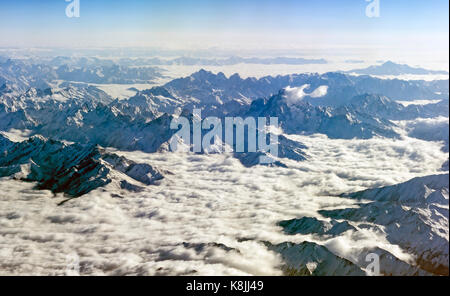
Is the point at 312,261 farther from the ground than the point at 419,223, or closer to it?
closer to it

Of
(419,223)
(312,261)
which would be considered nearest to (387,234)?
(419,223)

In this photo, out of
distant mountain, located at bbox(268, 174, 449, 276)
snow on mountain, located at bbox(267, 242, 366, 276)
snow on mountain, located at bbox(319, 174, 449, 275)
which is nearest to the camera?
snow on mountain, located at bbox(267, 242, 366, 276)

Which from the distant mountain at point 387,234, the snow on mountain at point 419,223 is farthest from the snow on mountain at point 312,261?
the snow on mountain at point 419,223

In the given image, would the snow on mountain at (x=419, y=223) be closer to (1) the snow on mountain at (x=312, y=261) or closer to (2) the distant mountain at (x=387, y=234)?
(2) the distant mountain at (x=387, y=234)

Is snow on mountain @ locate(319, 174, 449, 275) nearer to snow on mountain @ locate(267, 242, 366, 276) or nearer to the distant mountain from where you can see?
the distant mountain

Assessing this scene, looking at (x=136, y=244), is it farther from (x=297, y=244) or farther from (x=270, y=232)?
(x=297, y=244)

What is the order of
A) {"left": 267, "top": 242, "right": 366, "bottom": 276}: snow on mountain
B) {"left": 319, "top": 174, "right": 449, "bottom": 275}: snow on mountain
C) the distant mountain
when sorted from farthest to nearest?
{"left": 319, "top": 174, "right": 449, "bottom": 275}: snow on mountain, the distant mountain, {"left": 267, "top": 242, "right": 366, "bottom": 276}: snow on mountain

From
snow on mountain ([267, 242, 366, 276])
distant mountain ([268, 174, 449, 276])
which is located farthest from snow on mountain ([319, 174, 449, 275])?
snow on mountain ([267, 242, 366, 276])

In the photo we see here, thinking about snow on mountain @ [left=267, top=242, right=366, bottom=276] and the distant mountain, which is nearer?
snow on mountain @ [left=267, top=242, right=366, bottom=276]

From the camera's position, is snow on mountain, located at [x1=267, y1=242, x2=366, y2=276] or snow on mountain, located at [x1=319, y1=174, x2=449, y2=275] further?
snow on mountain, located at [x1=319, y1=174, x2=449, y2=275]

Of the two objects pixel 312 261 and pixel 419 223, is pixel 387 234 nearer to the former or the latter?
pixel 419 223

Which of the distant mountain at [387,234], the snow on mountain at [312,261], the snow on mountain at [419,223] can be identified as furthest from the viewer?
Result: the snow on mountain at [419,223]
